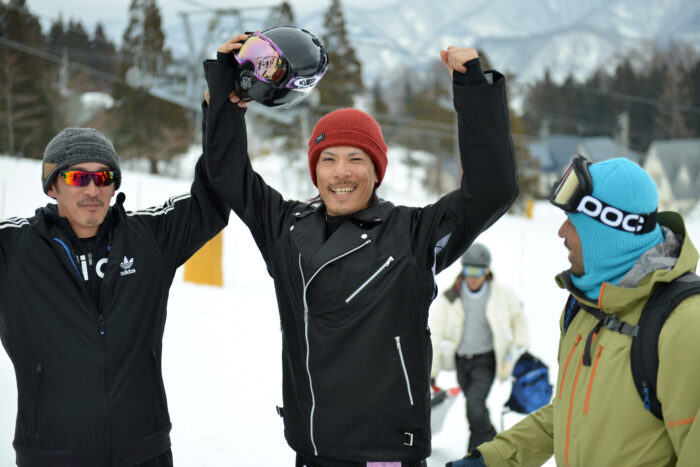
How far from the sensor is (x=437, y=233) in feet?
8.05

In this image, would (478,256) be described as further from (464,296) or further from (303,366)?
(303,366)

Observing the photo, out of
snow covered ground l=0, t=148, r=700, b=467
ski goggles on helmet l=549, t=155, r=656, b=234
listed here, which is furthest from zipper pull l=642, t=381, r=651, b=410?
snow covered ground l=0, t=148, r=700, b=467

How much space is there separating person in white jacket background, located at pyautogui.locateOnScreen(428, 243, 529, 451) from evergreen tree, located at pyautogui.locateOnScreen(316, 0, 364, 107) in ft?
130

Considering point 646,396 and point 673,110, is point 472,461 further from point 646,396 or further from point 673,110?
point 673,110

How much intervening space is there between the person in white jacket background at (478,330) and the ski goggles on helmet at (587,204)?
366 cm

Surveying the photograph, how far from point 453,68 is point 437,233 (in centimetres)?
57

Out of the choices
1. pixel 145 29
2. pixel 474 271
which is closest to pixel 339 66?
pixel 145 29

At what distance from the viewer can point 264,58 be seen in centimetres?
273

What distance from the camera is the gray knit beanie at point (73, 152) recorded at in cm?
285

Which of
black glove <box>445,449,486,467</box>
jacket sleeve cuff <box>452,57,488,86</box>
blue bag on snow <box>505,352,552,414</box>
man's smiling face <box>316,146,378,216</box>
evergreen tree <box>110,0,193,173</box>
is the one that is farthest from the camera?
evergreen tree <box>110,0,193,173</box>

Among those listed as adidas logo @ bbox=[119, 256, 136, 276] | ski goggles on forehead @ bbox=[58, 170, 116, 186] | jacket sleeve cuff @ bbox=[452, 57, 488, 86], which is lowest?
adidas logo @ bbox=[119, 256, 136, 276]

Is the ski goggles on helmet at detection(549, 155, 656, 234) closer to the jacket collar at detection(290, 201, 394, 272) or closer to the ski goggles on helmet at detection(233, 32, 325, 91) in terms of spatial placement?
the jacket collar at detection(290, 201, 394, 272)

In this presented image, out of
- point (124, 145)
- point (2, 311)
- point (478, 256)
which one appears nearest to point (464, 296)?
point (478, 256)

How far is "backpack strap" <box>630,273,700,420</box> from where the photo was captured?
6.12ft
